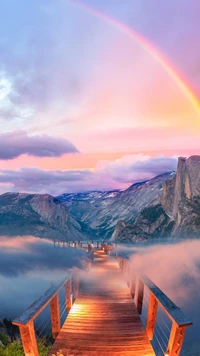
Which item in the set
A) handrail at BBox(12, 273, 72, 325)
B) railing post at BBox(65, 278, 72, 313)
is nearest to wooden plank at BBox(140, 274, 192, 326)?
handrail at BBox(12, 273, 72, 325)

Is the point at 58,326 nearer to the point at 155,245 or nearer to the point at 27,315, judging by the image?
the point at 27,315

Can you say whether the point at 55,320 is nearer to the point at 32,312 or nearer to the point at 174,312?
the point at 32,312

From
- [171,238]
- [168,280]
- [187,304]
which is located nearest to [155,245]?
[171,238]

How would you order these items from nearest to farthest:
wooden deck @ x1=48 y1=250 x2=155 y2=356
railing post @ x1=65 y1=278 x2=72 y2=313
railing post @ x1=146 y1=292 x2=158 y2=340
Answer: wooden deck @ x1=48 y1=250 x2=155 y2=356 < railing post @ x1=146 y1=292 x2=158 y2=340 < railing post @ x1=65 y1=278 x2=72 y2=313

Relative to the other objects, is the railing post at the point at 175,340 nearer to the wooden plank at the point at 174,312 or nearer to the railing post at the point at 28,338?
the wooden plank at the point at 174,312

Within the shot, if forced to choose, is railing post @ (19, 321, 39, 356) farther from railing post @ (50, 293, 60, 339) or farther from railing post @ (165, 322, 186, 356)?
railing post @ (165, 322, 186, 356)

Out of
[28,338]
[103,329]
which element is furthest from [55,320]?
[28,338]

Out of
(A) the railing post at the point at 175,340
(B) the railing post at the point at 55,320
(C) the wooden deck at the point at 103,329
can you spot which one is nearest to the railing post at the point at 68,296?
(C) the wooden deck at the point at 103,329

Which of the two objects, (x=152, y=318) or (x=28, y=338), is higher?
(x=28, y=338)

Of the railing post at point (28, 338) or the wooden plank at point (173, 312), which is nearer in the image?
the wooden plank at point (173, 312)

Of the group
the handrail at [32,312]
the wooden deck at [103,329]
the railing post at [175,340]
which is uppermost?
the handrail at [32,312]
